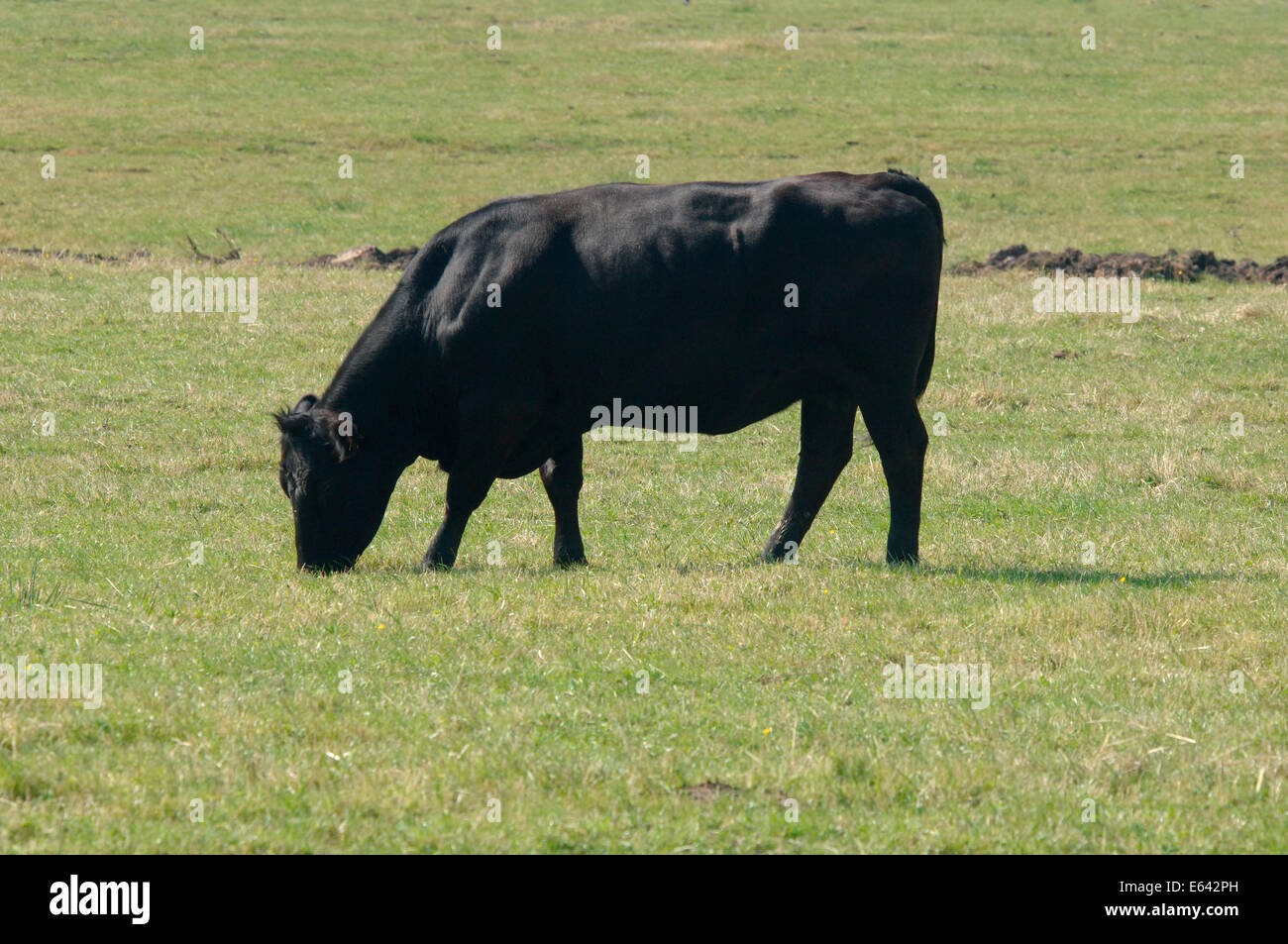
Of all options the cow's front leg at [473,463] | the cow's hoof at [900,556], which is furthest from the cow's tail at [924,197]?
the cow's front leg at [473,463]

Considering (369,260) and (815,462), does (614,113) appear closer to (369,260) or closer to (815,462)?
(369,260)

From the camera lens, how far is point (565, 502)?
10516 mm

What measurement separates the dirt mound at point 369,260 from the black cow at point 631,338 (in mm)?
14540

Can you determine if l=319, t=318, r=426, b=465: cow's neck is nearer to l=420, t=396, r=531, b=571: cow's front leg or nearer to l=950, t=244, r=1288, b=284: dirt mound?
l=420, t=396, r=531, b=571: cow's front leg

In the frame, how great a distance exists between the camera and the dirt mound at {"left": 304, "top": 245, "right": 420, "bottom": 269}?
24.8 metres

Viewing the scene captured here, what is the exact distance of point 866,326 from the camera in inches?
397

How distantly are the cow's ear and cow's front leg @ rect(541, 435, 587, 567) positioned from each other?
1.35 metres

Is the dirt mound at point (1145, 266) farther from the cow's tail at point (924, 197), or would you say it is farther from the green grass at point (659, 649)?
the cow's tail at point (924, 197)

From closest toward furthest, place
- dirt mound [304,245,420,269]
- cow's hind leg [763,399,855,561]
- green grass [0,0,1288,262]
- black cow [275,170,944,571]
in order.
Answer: black cow [275,170,944,571], cow's hind leg [763,399,855,561], dirt mound [304,245,420,269], green grass [0,0,1288,262]

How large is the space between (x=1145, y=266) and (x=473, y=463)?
16719 millimetres

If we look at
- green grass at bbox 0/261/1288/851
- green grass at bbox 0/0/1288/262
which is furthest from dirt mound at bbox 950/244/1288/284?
green grass at bbox 0/261/1288/851

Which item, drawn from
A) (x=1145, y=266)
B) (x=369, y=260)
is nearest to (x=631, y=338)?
(x=369, y=260)

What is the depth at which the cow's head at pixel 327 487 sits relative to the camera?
393 inches

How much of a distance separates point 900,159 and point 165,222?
17060 mm
